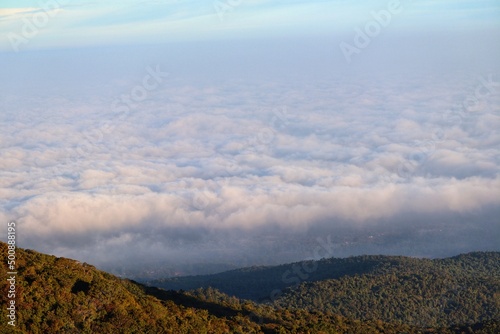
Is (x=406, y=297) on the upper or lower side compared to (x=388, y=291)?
lower

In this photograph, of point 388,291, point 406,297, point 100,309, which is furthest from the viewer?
point 388,291

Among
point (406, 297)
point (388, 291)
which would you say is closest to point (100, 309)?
point (388, 291)

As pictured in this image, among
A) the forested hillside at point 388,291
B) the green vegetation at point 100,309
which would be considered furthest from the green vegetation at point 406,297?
the green vegetation at point 100,309

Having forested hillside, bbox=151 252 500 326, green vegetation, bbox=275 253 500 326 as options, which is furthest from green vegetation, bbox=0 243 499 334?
forested hillside, bbox=151 252 500 326

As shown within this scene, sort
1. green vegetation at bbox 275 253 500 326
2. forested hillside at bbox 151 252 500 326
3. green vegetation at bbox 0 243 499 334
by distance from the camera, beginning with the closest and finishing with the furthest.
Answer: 1. green vegetation at bbox 0 243 499 334
2. green vegetation at bbox 275 253 500 326
3. forested hillside at bbox 151 252 500 326

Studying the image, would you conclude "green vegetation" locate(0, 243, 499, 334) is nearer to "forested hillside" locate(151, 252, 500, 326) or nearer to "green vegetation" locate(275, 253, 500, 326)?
"green vegetation" locate(275, 253, 500, 326)

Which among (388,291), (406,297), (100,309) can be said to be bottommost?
(100,309)

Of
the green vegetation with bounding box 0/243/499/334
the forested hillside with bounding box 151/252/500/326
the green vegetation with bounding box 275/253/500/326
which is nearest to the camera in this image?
the green vegetation with bounding box 0/243/499/334

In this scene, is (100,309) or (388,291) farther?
(388,291)

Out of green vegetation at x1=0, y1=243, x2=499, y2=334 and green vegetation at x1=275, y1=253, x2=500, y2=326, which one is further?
green vegetation at x1=275, y1=253, x2=500, y2=326

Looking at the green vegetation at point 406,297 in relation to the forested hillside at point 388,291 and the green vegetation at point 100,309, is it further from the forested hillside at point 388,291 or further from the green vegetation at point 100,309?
the green vegetation at point 100,309

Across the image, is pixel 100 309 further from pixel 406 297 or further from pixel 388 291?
pixel 406 297

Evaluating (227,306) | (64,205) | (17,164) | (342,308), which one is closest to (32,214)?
(64,205)

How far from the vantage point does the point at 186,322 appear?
31.8 metres
